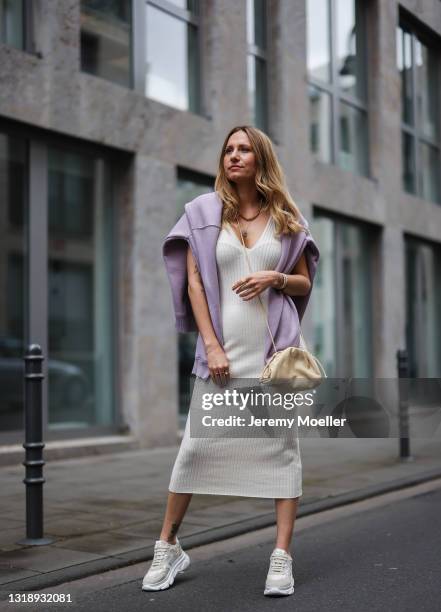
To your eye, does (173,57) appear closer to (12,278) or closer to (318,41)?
(12,278)

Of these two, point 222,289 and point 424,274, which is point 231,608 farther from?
point 424,274

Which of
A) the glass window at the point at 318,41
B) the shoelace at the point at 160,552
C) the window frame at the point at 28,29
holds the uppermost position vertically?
the glass window at the point at 318,41

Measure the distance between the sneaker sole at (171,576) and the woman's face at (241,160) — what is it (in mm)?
1703

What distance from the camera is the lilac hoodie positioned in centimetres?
385

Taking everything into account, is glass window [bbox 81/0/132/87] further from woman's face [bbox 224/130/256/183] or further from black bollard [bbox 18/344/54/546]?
woman's face [bbox 224/130/256/183]

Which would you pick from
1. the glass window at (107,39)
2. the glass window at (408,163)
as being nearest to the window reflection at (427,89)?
the glass window at (408,163)

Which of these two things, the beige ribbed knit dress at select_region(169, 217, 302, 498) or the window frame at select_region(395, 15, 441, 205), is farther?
the window frame at select_region(395, 15, 441, 205)

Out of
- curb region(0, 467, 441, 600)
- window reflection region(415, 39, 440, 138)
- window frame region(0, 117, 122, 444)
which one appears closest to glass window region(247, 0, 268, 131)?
window frame region(0, 117, 122, 444)

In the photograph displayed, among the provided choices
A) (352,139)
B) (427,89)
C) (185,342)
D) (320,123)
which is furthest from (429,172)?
(185,342)

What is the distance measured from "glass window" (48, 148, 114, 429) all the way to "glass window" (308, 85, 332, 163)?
4.81 metres

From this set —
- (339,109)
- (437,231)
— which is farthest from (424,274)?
(339,109)

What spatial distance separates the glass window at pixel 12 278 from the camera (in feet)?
28.7

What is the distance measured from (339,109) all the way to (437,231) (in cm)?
407

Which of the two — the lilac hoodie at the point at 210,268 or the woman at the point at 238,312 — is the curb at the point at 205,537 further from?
the lilac hoodie at the point at 210,268
